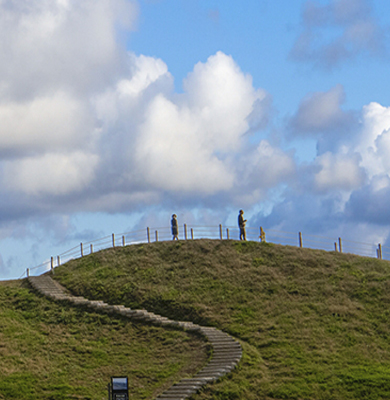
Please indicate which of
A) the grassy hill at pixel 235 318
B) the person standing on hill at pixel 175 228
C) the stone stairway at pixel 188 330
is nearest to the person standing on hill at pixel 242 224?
the grassy hill at pixel 235 318

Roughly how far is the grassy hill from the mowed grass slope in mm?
75

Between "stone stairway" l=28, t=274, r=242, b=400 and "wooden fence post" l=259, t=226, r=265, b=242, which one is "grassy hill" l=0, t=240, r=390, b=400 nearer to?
"stone stairway" l=28, t=274, r=242, b=400

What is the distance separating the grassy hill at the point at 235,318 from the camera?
3169 centimetres

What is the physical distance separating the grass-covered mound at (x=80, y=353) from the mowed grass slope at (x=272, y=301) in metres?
2.88

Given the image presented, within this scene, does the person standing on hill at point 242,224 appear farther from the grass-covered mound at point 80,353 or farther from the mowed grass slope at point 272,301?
the grass-covered mound at point 80,353

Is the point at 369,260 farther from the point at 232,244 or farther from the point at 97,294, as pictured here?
the point at 97,294

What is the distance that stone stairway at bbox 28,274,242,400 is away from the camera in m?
30.8

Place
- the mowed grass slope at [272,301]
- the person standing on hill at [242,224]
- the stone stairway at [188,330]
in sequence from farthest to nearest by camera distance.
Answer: the person standing on hill at [242,224], the mowed grass slope at [272,301], the stone stairway at [188,330]

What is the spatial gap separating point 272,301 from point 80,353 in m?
13.3

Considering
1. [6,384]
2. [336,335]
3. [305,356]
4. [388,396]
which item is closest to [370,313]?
[336,335]

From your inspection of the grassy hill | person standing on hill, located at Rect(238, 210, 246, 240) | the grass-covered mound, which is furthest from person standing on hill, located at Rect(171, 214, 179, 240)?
the grass-covered mound

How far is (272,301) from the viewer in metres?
42.0

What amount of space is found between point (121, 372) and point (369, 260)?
2427 centimetres

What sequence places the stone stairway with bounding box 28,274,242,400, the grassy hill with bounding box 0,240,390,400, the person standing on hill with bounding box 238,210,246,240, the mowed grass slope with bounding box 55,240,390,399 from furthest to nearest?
the person standing on hill with bounding box 238,210,246,240 < the grassy hill with bounding box 0,240,390,400 < the mowed grass slope with bounding box 55,240,390,399 < the stone stairway with bounding box 28,274,242,400
